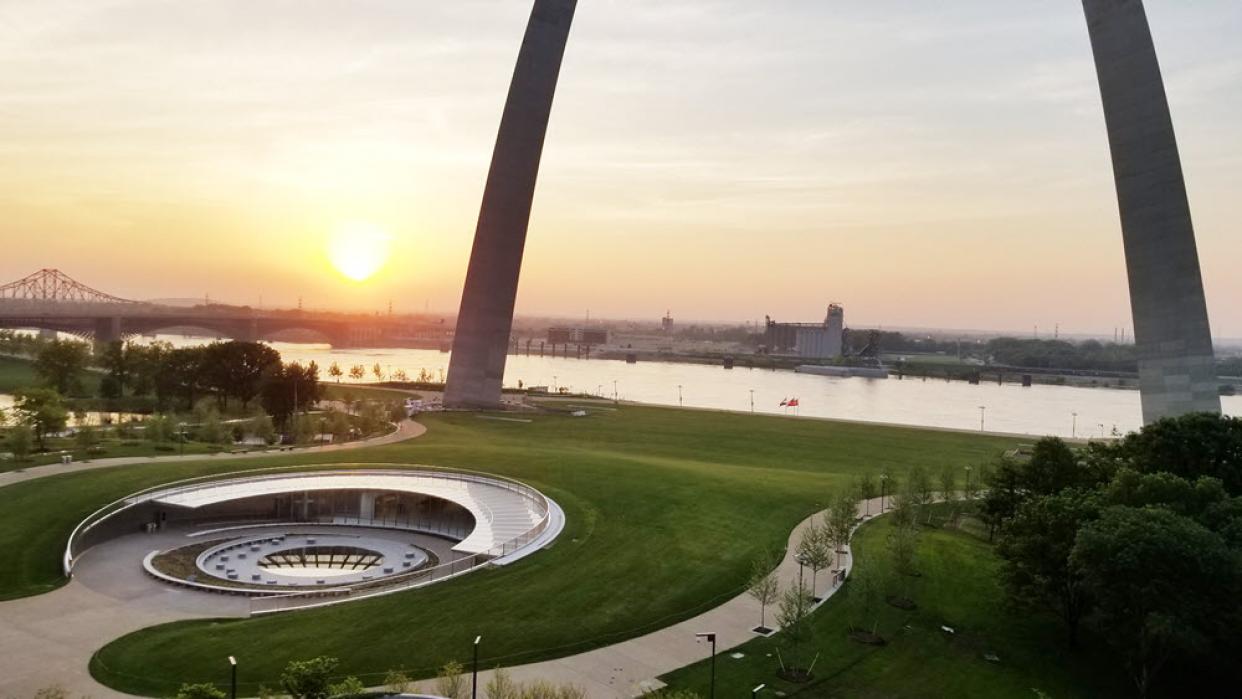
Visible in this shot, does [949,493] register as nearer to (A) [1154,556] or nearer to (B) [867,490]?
(B) [867,490]

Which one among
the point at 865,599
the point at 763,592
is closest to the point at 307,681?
the point at 763,592

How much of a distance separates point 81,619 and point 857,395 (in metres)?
93.8

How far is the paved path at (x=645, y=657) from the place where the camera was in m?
14.6

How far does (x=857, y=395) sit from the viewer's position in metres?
101

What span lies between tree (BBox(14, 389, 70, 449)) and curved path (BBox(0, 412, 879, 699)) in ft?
59.4

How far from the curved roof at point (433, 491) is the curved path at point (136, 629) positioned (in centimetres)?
494

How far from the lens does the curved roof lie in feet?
79.8

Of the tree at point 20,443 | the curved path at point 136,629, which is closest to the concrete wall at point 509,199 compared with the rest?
the tree at point 20,443

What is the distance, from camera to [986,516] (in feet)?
80.6

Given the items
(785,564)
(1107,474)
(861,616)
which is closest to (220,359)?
(785,564)

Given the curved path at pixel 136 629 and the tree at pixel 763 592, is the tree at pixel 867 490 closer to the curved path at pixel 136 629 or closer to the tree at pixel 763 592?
the curved path at pixel 136 629

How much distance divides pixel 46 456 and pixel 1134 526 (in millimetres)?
37535

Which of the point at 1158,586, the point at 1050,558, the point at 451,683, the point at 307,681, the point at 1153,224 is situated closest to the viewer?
the point at 307,681

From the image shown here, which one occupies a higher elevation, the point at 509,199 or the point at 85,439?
the point at 509,199
